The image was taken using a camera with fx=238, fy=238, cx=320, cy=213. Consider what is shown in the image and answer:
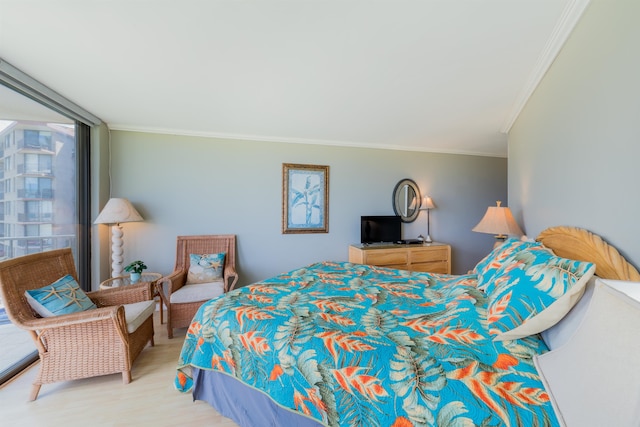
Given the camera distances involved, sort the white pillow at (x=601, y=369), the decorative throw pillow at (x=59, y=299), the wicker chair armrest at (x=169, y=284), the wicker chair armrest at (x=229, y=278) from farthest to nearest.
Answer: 1. the wicker chair armrest at (x=229, y=278)
2. the wicker chair armrest at (x=169, y=284)
3. the decorative throw pillow at (x=59, y=299)
4. the white pillow at (x=601, y=369)

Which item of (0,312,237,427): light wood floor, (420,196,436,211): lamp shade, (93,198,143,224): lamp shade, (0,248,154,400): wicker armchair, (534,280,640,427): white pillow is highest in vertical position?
(420,196,436,211): lamp shade

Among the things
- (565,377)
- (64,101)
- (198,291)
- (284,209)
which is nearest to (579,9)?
(565,377)

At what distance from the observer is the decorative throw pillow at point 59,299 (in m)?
1.69

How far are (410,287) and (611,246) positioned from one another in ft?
3.66

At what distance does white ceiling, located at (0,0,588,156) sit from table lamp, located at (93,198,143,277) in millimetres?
1040

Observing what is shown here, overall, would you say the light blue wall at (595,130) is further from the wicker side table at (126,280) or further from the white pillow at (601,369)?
the wicker side table at (126,280)

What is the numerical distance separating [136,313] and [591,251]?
10.4ft

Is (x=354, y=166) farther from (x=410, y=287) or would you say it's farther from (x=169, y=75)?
(x=169, y=75)

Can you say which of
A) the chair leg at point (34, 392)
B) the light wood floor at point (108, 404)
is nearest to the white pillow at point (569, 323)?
the light wood floor at point (108, 404)

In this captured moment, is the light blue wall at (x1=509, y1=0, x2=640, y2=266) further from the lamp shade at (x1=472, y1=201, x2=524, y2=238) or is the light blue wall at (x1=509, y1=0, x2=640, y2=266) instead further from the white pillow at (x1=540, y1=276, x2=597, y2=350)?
the white pillow at (x1=540, y1=276, x2=597, y2=350)

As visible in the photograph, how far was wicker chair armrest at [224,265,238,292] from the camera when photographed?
274 centimetres

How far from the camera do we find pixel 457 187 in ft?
14.0

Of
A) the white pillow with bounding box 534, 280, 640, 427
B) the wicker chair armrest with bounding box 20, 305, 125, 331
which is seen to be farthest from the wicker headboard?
the wicker chair armrest with bounding box 20, 305, 125, 331

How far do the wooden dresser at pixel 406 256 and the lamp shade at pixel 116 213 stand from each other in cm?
288
